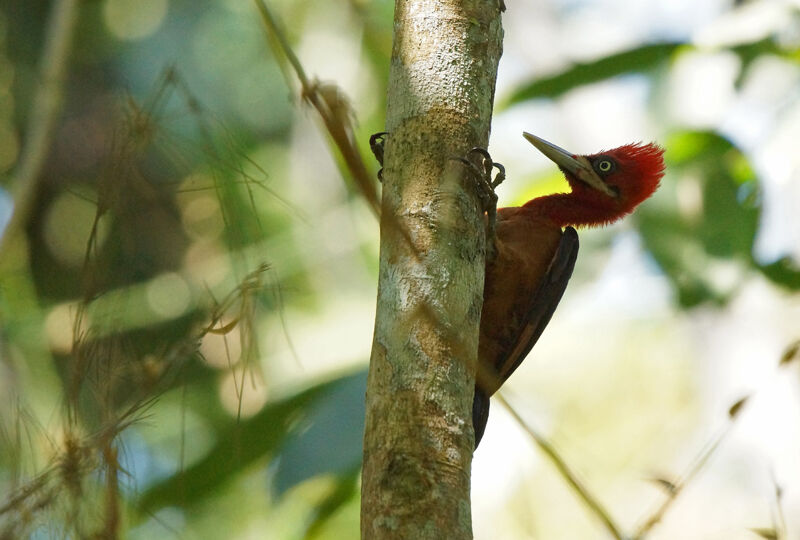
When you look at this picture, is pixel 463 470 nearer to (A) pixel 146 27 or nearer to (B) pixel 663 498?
(B) pixel 663 498

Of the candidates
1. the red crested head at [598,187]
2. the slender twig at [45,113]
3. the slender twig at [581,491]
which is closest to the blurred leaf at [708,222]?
the red crested head at [598,187]

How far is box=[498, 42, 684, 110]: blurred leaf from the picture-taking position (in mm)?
4977

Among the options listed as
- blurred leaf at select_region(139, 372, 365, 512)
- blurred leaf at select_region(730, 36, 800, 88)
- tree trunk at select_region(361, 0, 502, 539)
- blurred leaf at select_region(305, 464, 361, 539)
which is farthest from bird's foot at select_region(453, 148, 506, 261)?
blurred leaf at select_region(730, 36, 800, 88)

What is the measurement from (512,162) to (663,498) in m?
3.91

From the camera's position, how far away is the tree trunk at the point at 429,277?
6.41 feet

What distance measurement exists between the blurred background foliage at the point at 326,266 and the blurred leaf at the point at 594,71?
0.02m

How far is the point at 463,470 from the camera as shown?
2020 millimetres

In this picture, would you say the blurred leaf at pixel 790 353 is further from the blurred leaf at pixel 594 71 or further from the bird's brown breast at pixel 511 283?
the blurred leaf at pixel 594 71

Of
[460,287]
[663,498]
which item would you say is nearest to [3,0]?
[460,287]

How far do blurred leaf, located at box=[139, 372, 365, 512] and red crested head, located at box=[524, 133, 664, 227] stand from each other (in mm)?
1233

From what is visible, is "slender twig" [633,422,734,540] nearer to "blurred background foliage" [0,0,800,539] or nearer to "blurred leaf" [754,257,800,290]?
"blurred background foliage" [0,0,800,539]

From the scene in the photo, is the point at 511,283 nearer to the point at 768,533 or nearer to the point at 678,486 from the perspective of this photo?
the point at 678,486

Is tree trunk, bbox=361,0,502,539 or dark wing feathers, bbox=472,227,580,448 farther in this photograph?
dark wing feathers, bbox=472,227,580,448

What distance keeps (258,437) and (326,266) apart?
1035 mm
